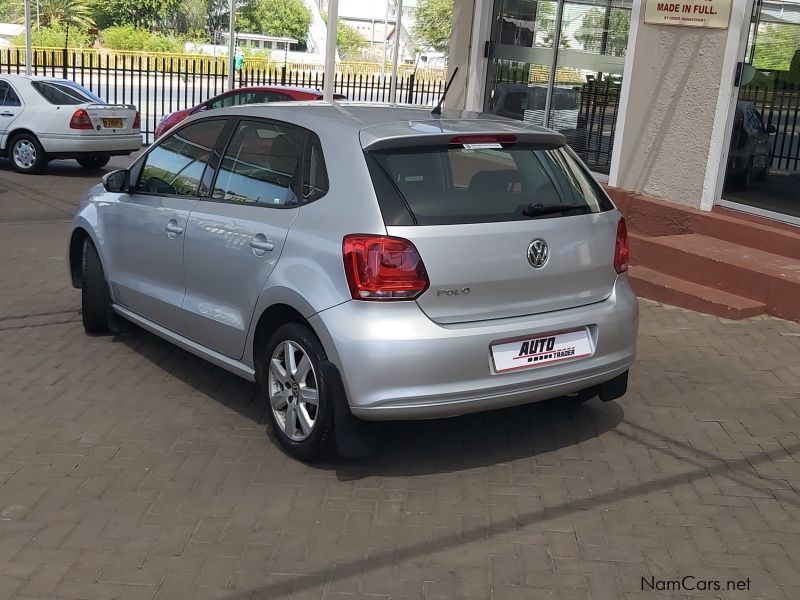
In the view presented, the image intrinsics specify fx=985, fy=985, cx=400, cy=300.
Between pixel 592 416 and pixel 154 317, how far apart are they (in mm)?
2648

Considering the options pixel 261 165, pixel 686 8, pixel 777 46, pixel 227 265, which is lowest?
pixel 227 265

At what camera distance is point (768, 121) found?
8.84 m

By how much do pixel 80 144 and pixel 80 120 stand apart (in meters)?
0.36

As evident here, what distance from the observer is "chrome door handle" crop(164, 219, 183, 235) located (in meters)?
5.56

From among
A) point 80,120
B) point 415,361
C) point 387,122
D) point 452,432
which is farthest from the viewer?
point 80,120

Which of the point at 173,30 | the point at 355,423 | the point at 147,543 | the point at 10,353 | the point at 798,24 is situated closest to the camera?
the point at 147,543

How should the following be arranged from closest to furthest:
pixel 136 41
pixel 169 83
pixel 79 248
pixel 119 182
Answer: pixel 119 182 < pixel 79 248 < pixel 169 83 < pixel 136 41

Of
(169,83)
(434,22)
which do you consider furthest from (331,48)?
(434,22)

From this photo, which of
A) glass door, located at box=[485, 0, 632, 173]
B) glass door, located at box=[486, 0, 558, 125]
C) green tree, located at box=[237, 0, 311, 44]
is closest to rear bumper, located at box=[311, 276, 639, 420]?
glass door, located at box=[485, 0, 632, 173]

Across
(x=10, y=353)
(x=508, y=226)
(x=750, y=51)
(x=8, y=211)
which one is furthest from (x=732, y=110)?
(x=8, y=211)

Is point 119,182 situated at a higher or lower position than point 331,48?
lower

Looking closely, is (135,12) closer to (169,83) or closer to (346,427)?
(169,83)

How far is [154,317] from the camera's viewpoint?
593cm

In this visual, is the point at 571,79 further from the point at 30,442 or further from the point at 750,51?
the point at 30,442
